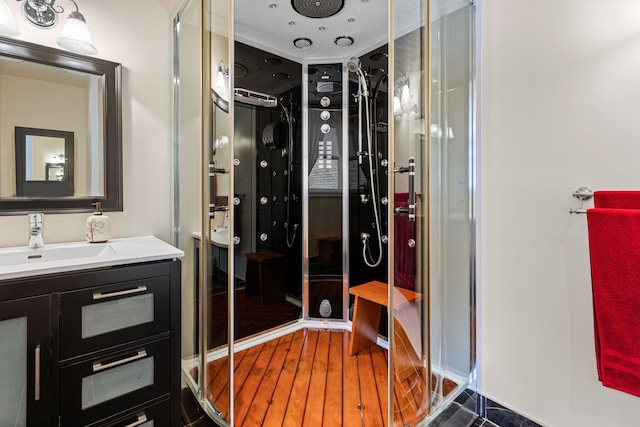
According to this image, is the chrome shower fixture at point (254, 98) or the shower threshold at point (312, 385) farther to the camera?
the chrome shower fixture at point (254, 98)

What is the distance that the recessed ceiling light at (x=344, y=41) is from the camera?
8.08 ft

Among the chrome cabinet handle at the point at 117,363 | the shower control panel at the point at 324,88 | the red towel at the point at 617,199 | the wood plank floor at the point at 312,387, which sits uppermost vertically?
the shower control panel at the point at 324,88

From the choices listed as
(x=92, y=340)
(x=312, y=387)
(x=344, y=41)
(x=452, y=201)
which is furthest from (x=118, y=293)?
(x=344, y=41)

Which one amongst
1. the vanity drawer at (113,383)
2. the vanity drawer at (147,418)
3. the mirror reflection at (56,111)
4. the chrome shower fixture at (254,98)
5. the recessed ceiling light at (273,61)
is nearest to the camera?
the vanity drawer at (113,383)

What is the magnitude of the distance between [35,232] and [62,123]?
0.57m

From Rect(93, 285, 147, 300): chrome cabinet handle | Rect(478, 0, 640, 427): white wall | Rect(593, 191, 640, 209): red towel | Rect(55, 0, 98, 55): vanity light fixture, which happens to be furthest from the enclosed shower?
Rect(593, 191, 640, 209): red towel

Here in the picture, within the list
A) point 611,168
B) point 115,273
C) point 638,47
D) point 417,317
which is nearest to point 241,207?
point 115,273

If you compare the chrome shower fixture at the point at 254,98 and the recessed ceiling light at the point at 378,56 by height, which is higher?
the recessed ceiling light at the point at 378,56

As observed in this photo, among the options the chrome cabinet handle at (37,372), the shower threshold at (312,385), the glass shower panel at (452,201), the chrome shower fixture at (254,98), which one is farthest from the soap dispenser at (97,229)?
the glass shower panel at (452,201)

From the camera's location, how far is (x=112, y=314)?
1.22 meters

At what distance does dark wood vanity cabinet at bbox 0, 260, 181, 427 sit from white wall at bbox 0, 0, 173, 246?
25.3 inches

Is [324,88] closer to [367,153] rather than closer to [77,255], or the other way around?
[367,153]

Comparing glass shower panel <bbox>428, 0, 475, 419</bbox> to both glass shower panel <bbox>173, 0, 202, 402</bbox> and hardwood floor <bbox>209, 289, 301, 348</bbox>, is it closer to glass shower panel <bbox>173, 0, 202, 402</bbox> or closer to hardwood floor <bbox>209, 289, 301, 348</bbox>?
glass shower panel <bbox>173, 0, 202, 402</bbox>

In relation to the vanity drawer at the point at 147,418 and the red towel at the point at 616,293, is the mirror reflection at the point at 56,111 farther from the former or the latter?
the red towel at the point at 616,293
